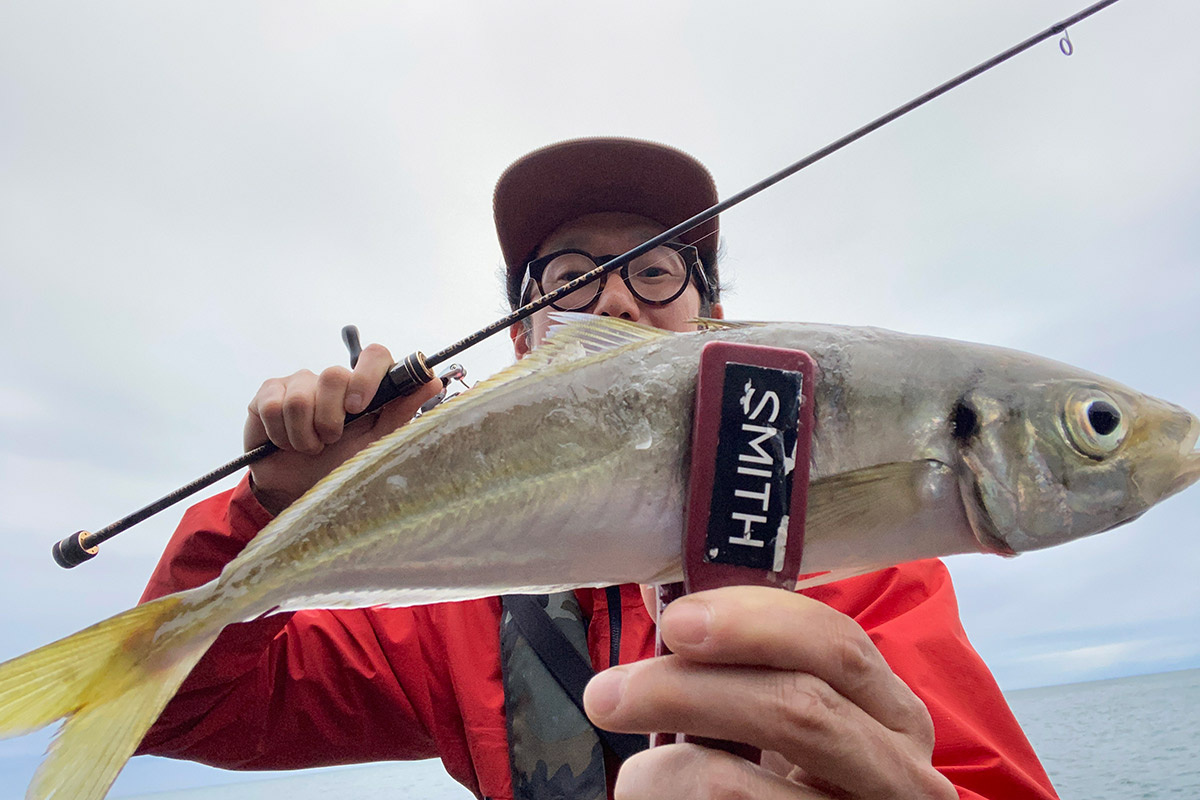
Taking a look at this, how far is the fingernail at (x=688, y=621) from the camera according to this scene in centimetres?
100

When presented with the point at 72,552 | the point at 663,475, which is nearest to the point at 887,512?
the point at 663,475

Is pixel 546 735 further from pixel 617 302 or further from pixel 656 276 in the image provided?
pixel 656 276

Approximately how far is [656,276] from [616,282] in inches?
Result: 8.5

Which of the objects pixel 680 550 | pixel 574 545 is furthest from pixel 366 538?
pixel 680 550

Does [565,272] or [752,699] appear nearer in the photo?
[752,699]

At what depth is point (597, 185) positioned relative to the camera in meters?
3.62

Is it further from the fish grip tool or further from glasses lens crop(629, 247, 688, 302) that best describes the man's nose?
the fish grip tool

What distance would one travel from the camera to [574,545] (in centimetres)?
108

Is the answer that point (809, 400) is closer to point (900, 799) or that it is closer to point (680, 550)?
point (680, 550)

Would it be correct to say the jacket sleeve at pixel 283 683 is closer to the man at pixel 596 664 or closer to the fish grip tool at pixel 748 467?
the man at pixel 596 664

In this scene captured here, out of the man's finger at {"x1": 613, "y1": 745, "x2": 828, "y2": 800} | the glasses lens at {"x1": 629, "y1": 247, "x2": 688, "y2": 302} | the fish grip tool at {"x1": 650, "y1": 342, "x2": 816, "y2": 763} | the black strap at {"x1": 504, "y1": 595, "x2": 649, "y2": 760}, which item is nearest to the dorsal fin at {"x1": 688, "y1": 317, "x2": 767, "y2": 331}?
the fish grip tool at {"x1": 650, "y1": 342, "x2": 816, "y2": 763}

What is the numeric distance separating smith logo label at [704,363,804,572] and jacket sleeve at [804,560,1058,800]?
3.97 feet

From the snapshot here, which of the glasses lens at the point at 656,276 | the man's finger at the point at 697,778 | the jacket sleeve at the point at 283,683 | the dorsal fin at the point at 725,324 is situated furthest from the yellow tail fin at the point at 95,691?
the glasses lens at the point at 656,276

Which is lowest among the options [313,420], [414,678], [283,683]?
[414,678]
